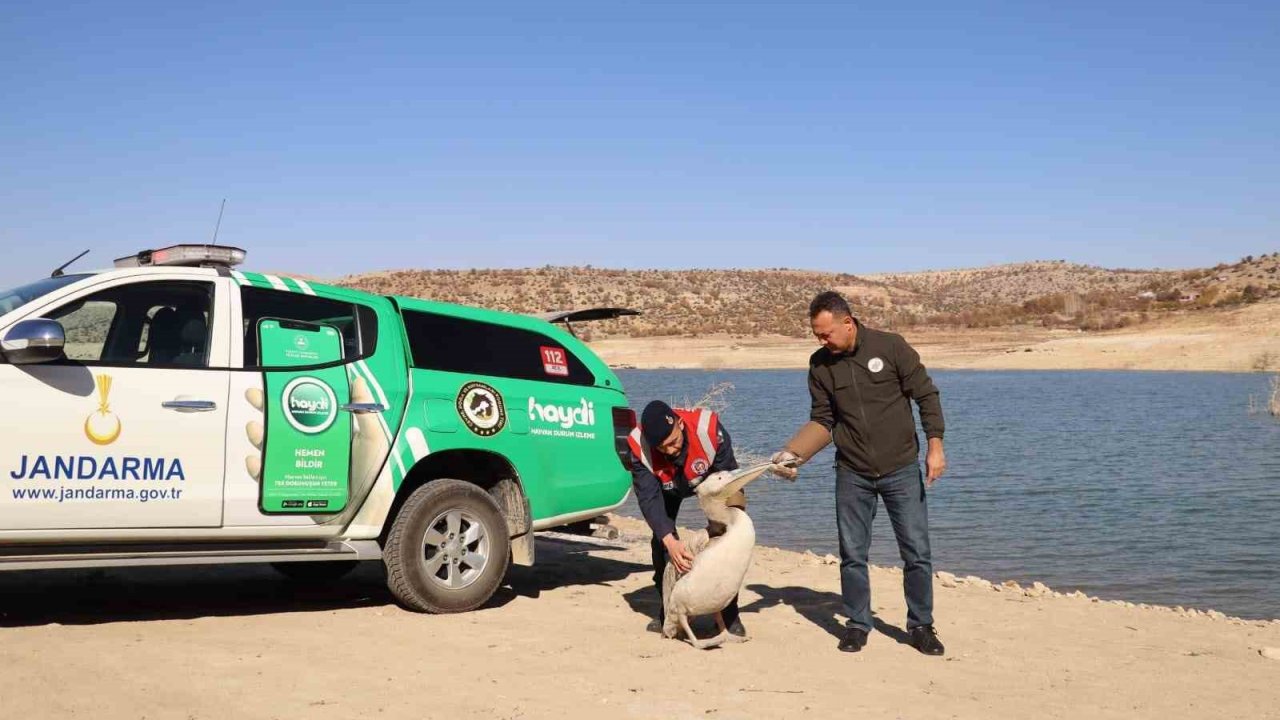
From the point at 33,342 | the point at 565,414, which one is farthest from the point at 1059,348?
the point at 33,342

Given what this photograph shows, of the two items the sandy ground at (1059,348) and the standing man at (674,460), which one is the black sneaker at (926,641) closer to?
the standing man at (674,460)

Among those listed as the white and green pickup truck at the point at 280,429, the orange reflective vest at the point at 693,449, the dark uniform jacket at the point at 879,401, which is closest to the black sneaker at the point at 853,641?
the dark uniform jacket at the point at 879,401

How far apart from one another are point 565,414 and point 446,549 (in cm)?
123

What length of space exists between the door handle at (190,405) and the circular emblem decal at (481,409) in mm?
1545

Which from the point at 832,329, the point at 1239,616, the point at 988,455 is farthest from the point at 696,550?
the point at 988,455

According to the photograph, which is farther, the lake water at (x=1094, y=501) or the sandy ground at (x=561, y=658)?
the lake water at (x=1094, y=501)

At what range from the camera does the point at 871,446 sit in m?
7.31

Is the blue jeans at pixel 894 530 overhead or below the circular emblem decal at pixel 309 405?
below

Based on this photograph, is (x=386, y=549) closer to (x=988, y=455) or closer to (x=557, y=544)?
(x=557, y=544)

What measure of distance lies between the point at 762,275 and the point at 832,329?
97.7 m

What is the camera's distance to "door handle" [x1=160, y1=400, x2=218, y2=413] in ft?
22.6

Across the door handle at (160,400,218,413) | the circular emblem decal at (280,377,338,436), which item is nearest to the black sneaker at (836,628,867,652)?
the circular emblem decal at (280,377,338,436)

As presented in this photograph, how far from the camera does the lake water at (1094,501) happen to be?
11602mm

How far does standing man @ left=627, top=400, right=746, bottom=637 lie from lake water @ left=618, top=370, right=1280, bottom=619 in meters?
4.89
